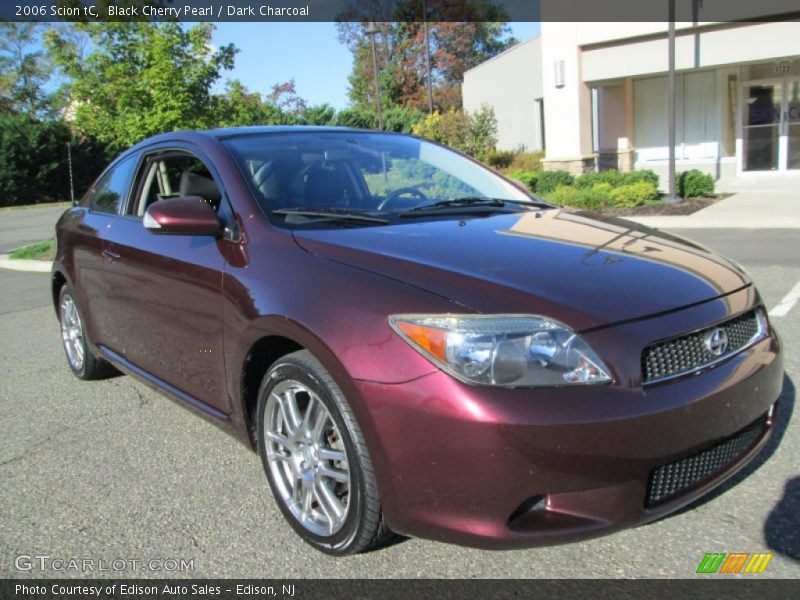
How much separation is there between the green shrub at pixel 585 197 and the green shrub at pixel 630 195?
19 centimetres

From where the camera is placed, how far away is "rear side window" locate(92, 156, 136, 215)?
450cm

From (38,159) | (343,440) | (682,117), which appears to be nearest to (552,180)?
(682,117)

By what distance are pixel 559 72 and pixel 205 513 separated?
17.3m

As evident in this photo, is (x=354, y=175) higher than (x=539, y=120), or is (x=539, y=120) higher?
(x=539, y=120)

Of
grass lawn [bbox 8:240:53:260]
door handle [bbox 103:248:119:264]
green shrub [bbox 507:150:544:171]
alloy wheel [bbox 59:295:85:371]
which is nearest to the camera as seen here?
door handle [bbox 103:248:119:264]

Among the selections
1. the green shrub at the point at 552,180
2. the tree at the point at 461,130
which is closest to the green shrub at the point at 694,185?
the green shrub at the point at 552,180

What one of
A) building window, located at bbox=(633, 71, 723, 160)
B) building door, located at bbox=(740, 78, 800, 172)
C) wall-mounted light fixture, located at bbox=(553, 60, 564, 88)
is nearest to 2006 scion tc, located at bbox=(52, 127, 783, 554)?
wall-mounted light fixture, located at bbox=(553, 60, 564, 88)

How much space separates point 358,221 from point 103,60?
15.2 metres

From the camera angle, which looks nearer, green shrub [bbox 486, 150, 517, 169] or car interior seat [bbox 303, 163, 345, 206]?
car interior seat [bbox 303, 163, 345, 206]

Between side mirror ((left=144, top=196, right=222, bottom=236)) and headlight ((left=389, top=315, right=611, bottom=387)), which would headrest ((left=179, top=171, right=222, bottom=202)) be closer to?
side mirror ((left=144, top=196, right=222, bottom=236))

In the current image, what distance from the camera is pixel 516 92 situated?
33.1 metres

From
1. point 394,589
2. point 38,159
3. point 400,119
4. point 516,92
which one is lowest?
point 394,589

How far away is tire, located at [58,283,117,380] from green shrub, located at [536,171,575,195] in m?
13.1

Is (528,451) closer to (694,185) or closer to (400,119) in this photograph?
(694,185)
